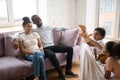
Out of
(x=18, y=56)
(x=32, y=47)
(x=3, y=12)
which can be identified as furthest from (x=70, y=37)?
(x=3, y=12)

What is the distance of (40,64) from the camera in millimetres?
2562

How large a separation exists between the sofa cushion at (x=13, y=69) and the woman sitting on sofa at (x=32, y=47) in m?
0.13

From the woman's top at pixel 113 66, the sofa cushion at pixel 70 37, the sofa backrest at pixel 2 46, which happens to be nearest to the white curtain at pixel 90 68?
the woman's top at pixel 113 66

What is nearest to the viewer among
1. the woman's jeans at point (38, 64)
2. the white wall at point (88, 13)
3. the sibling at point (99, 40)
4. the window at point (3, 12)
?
the sibling at point (99, 40)

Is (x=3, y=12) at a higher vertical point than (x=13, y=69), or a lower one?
higher

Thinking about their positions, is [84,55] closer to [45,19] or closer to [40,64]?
[40,64]

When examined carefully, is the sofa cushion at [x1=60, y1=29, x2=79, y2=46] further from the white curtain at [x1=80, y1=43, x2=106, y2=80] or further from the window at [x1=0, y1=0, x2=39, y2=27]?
the white curtain at [x1=80, y1=43, x2=106, y2=80]

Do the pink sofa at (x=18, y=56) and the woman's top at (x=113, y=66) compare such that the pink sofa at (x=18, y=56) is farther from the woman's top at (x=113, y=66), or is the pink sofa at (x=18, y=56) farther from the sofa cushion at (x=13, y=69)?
the woman's top at (x=113, y=66)

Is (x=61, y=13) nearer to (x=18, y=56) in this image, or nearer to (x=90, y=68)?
(x=18, y=56)

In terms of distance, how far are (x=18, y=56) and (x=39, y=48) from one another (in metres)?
0.36

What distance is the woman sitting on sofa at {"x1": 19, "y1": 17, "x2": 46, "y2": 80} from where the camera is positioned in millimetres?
2533

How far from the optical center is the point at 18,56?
113 inches

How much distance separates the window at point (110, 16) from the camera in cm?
372

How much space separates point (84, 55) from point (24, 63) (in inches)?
39.4
